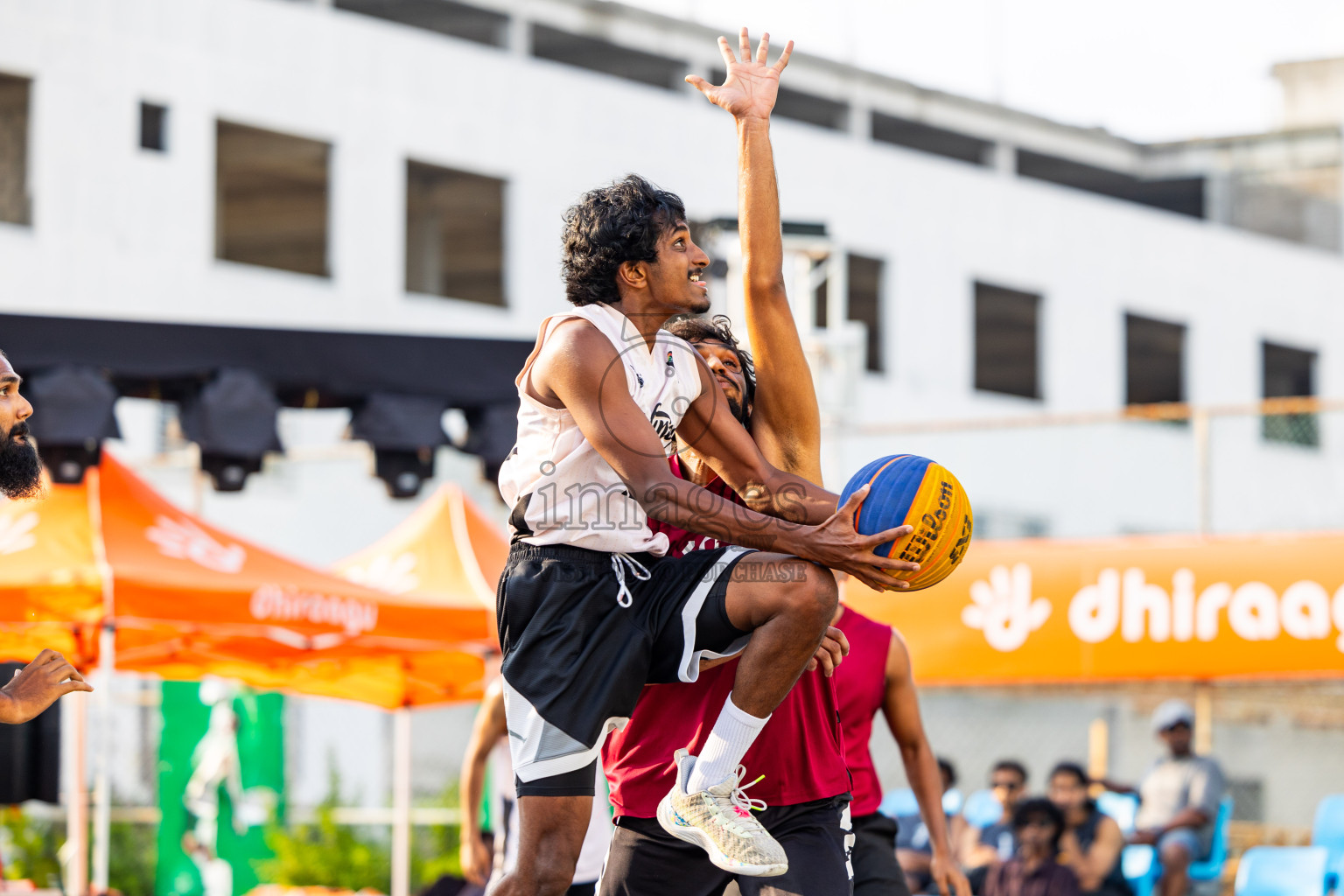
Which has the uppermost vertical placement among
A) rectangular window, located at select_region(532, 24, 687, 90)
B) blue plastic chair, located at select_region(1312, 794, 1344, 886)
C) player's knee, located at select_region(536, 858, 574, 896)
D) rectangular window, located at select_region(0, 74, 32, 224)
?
rectangular window, located at select_region(532, 24, 687, 90)

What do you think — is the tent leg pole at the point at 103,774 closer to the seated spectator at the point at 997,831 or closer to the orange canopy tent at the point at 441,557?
the orange canopy tent at the point at 441,557

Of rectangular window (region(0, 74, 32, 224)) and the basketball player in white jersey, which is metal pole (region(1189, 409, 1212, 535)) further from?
rectangular window (region(0, 74, 32, 224))

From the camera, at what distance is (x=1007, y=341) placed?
102ft

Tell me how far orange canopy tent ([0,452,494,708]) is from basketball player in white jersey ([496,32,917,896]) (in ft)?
18.6

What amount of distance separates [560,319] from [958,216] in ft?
79.2

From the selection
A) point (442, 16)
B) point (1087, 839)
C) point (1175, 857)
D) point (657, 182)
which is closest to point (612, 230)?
point (1087, 839)

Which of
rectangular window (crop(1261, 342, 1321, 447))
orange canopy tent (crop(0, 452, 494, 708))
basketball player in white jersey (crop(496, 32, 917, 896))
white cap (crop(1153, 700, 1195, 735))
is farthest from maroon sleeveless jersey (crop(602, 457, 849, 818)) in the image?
rectangular window (crop(1261, 342, 1321, 447))

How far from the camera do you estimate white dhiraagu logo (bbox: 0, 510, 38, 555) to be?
940 centimetres

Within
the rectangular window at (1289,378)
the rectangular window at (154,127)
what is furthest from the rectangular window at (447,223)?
the rectangular window at (1289,378)

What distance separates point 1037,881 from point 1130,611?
2.12m

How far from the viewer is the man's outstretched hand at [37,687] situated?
14.2ft

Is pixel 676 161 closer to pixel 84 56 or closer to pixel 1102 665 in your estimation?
pixel 84 56

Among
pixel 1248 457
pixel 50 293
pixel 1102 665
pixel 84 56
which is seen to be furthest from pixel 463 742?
pixel 1248 457

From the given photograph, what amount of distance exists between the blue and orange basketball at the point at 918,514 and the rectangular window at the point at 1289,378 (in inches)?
1061
